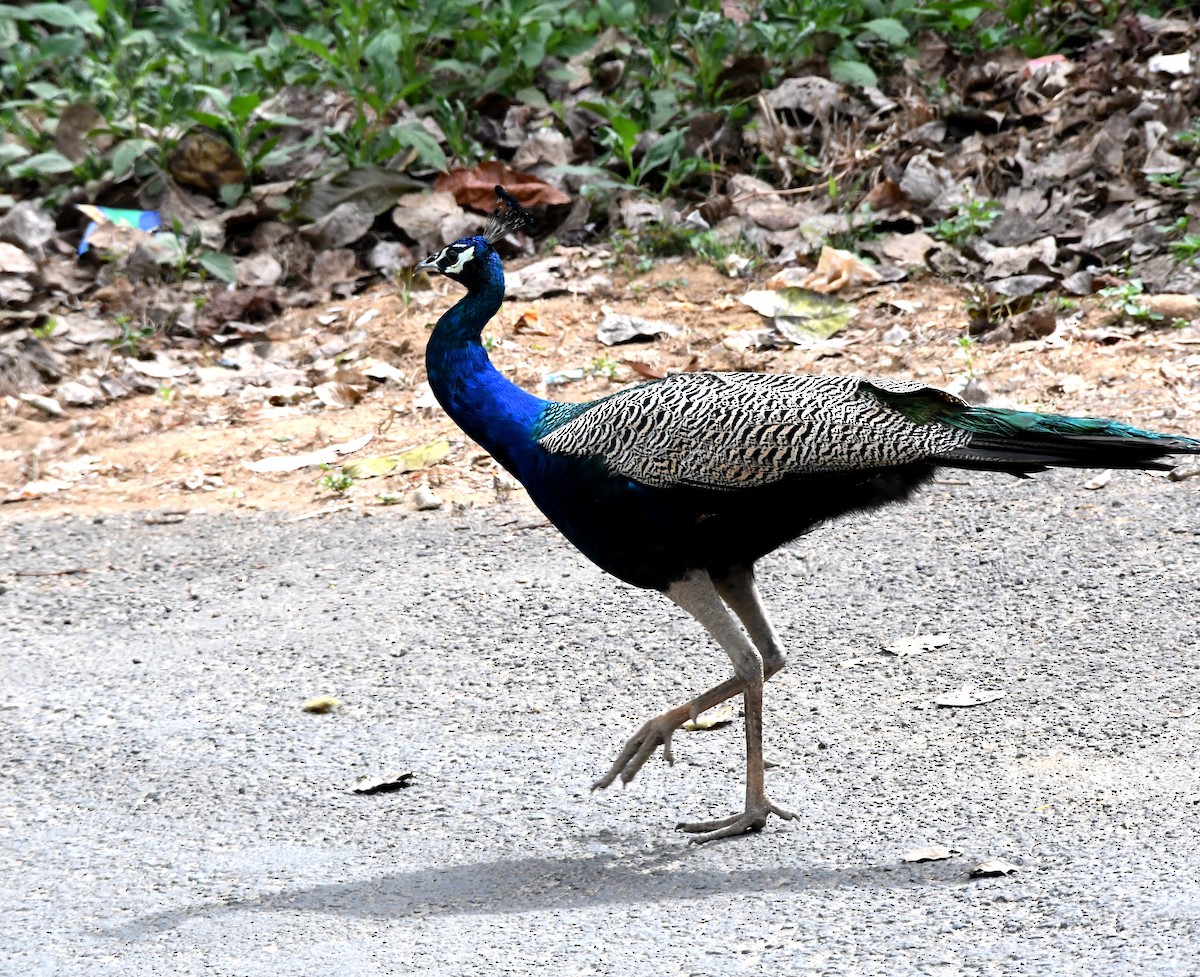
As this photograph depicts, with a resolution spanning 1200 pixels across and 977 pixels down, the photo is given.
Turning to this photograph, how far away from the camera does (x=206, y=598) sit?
211 inches

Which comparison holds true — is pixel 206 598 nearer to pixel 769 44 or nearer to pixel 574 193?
pixel 574 193

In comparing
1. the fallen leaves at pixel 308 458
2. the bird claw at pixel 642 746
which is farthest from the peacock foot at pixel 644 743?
the fallen leaves at pixel 308 458

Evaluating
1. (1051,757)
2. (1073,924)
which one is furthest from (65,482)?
(1073,924)

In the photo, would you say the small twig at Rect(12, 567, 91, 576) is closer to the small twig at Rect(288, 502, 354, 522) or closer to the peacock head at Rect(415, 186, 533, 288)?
the small twig at Rect(288, 502, 354, 522)

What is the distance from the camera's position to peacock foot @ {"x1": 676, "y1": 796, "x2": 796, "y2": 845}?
3.66 meters

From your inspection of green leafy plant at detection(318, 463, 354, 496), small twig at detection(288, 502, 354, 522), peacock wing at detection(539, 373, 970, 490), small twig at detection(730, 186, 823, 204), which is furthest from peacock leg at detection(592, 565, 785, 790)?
small twig at detection(730, 186, 823, 204)

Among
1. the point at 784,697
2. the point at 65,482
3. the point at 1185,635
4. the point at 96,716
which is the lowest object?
the point at 65,482

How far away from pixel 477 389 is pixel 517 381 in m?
2.72

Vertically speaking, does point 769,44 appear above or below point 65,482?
above

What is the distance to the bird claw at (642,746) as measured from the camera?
378cm

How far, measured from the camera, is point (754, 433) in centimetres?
359

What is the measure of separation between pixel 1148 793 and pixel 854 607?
1.32m

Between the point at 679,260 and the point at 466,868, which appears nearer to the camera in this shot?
the point at 466,868

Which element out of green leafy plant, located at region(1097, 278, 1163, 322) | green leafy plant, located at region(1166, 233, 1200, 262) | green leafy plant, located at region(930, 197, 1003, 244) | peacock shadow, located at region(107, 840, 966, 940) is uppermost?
green leafy plant, located at region(1166, 233, 1200, 262)
